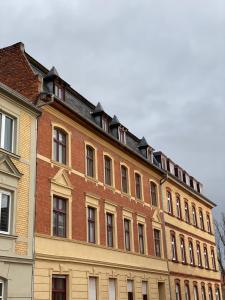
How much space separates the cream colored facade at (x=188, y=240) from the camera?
32281 mm

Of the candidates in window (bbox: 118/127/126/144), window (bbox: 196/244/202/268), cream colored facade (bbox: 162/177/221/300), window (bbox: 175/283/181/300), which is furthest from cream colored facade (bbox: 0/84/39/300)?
window (bbox: 196/244/202/268)

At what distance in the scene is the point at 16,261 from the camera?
1642cm

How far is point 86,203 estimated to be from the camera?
72.1 feet

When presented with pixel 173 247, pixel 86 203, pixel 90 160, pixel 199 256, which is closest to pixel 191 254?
pixel 199 256

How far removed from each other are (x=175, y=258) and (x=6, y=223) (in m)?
19.1

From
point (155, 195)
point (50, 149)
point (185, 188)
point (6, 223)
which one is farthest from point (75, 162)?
point (185, 188)

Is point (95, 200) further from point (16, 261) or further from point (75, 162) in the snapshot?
point (16, 261)

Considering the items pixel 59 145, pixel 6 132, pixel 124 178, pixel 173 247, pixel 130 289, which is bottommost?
pixel 130 289

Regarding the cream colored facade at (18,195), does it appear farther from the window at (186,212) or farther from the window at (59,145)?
the window at (186,212)

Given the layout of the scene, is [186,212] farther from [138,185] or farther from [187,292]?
[138,185]

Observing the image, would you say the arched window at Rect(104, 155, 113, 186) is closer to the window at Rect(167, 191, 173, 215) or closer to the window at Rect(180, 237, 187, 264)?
the window at Rect(167, 191, 173, 215)

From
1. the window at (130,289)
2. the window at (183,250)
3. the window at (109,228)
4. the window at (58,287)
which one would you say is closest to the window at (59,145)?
the window at (109,228)

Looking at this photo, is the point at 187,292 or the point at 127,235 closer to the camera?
the point at 127,235

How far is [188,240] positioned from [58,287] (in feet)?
66.1
